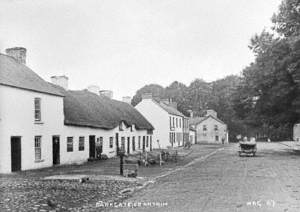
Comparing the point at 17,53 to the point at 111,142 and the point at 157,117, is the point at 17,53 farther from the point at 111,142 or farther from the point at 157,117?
the point at 157,117

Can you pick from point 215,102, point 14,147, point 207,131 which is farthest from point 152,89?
point 14,147

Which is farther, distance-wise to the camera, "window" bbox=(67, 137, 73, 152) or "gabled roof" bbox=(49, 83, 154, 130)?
"gabled roof" bbox=(49, 83, 154, 130)

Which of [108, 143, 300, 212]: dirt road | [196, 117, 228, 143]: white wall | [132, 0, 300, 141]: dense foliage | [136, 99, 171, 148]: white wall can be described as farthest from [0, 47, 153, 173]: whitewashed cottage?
[196, 117, 228, 143]: white wall

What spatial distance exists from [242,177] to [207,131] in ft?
248

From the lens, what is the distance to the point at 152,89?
4727 inches

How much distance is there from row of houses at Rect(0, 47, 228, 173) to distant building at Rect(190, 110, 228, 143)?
5126 cm

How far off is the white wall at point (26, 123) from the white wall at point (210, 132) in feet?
222

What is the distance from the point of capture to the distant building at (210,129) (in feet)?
304

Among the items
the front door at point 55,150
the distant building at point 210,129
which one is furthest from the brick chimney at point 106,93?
the distant building at point 210,129

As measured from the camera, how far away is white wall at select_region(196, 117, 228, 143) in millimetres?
92625

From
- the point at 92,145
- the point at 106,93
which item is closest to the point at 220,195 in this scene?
the point at 92,145

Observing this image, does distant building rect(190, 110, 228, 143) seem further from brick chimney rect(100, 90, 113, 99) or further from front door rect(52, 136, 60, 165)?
front door rect(52, 136, 60, 165)

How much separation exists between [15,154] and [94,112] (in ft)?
44.4

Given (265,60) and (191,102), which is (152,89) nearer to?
(191,102)
